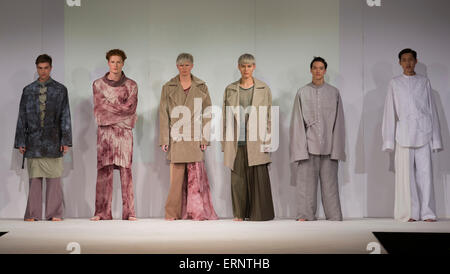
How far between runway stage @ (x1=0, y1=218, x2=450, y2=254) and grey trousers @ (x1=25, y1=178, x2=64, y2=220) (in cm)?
22

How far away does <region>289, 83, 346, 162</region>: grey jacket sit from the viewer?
640 centimetres

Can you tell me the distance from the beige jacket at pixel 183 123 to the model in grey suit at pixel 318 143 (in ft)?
3.05

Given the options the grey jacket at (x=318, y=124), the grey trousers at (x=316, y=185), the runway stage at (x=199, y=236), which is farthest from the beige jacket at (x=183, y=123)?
the grey trousers at (x=316, y=185)

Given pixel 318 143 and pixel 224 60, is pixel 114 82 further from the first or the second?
pixel 318 143

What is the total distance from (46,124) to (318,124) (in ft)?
8.92

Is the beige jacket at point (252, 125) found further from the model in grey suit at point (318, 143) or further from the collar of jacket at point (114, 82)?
the collar of jacket at point (114, 82)

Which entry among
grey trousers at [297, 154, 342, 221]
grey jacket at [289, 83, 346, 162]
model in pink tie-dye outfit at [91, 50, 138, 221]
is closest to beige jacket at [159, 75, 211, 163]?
model in pink tie-dye outfit at [91, 50, 138, 221]

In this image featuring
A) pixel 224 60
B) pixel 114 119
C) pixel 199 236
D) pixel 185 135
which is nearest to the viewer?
pixel 199 236

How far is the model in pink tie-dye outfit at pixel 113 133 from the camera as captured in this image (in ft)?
20.7

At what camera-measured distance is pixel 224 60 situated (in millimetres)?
6898

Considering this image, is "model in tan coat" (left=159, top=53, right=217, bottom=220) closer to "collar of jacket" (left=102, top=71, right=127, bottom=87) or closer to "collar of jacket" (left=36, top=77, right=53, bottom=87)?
"collar of jacket" (left=102, top=71, right=127, bottom=87)

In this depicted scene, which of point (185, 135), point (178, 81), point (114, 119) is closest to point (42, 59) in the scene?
point (114, 119)
